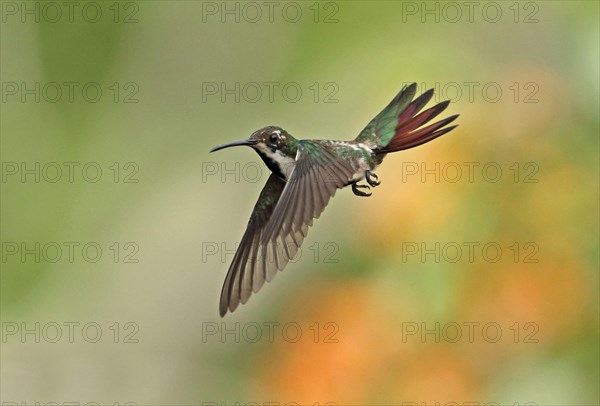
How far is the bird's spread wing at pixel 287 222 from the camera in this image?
1296mm

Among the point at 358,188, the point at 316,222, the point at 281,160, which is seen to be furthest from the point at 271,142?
the point at 316,222

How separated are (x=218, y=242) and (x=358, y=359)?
116 cm

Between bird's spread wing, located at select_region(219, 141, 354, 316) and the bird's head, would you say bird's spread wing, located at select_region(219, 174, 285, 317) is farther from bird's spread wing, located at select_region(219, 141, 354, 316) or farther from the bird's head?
the bird's head

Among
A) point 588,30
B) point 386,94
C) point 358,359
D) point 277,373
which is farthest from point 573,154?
point 277,373

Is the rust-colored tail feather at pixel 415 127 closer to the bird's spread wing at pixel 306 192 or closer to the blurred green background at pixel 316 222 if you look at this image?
the bird's spread wing at pixel 306 192

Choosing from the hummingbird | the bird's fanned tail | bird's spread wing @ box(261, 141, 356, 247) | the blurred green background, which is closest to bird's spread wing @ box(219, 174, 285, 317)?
the hummingbird

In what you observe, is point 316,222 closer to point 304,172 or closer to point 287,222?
point 304,172

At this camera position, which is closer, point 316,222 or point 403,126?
point 403,126

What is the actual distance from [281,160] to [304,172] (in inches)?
2.9

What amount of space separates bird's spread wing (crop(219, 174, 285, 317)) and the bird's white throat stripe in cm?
13

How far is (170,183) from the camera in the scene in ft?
14.2

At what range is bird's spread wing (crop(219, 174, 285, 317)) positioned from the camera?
4.67 ft

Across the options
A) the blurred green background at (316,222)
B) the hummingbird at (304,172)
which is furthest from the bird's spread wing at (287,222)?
the blurred green background at (316,222)

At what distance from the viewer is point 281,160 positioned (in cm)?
150
